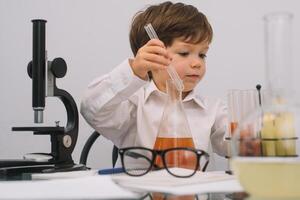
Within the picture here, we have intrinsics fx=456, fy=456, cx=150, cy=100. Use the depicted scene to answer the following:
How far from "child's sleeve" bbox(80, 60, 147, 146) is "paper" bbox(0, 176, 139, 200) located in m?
0.36

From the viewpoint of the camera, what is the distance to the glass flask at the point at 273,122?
17.1 inches

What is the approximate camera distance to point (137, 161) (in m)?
0.63

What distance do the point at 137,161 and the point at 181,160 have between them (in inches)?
2.4

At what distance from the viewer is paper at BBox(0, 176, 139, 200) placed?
42 centimetres

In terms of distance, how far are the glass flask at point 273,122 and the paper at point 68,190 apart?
0.36ft

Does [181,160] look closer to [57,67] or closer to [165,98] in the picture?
[57,67]

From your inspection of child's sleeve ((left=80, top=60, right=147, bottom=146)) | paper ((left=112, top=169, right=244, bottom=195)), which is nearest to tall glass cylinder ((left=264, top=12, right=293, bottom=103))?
paper ((left=112, top=169, right=244, bottom=195))

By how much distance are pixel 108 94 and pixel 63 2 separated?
679 millimetres

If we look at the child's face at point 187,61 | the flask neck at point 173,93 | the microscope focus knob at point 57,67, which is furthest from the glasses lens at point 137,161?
the child's face at point 187,61

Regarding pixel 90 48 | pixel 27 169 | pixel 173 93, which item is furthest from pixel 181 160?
pixel 90 48

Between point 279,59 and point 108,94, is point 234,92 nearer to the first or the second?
point 108,94

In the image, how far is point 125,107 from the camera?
1.06 m

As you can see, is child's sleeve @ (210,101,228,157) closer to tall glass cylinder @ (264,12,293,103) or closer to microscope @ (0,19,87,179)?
microscope @ (0,19,87,179)

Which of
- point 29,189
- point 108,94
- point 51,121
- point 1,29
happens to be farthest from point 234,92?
point 1,29
